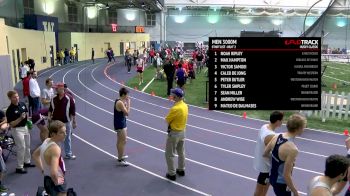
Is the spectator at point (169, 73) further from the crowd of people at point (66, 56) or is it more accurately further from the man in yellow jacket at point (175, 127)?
the crowd of people at point (66, 56)

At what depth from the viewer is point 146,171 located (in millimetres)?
8367

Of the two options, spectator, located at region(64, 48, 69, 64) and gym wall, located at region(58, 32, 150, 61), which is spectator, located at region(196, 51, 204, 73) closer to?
gym wall, located at region(58, 32, 150, 61)

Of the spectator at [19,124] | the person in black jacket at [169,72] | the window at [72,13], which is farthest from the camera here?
the window at [72,13]

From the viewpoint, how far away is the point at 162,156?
30.9 ft

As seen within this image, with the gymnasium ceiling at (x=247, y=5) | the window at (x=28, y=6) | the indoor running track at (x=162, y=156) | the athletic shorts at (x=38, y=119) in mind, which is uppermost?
the gymnasium ceiling at (x=247, y=5)

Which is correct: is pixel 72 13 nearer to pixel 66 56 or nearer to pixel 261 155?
pixel 66 56

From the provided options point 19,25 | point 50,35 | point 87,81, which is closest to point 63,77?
point 87,81

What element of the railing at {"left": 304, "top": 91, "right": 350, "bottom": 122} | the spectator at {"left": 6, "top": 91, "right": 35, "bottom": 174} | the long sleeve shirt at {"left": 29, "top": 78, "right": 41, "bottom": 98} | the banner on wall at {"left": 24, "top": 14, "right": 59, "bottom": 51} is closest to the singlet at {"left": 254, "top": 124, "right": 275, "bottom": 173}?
the spectator at {"left": 6, "top": 91, "right": 35, "bottom": 174}

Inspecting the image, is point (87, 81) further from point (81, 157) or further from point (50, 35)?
point (81, 157)

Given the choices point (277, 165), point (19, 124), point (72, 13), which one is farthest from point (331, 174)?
point (72, 13)

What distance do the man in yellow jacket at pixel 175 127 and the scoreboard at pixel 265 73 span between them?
1.45 m

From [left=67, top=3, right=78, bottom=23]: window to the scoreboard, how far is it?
128 ft

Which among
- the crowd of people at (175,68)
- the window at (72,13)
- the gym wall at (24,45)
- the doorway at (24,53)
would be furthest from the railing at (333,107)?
the window at (72,13)

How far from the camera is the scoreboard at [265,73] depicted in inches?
232
